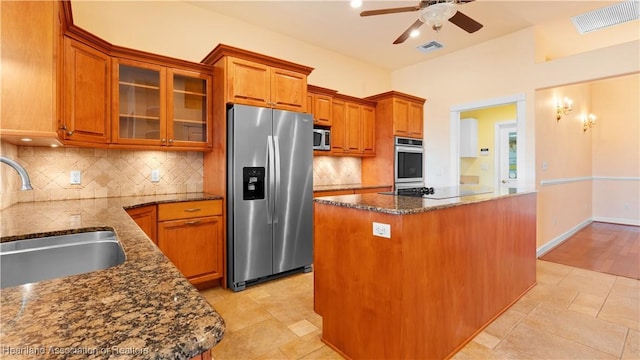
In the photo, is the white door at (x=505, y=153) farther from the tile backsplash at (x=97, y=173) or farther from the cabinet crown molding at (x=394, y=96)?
the tile backsplash at (x=97, y=173)

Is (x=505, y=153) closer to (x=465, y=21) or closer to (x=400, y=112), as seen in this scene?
(x=400, y=112)

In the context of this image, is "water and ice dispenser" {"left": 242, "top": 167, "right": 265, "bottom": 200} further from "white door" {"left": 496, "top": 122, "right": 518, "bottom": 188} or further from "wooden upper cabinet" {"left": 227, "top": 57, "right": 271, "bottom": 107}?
"white door" {"left": 496, "top": 122, "right": 518, "bottom": 188}

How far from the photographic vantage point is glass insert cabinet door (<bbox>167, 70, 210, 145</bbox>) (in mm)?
2893

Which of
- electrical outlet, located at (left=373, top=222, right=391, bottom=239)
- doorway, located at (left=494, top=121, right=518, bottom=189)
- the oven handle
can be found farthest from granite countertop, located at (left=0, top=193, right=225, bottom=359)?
doorway, located at (left=494, top=121, right=518, bottom=189)

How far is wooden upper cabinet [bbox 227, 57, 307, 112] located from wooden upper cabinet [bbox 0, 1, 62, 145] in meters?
1.34

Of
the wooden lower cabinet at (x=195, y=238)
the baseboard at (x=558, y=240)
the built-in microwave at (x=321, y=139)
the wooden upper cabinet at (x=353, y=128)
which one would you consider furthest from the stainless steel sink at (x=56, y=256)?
the baseboard at (x=558, y=240)

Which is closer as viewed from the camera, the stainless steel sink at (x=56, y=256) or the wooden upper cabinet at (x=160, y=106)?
the stainless steel sink at (x=56, y=256)

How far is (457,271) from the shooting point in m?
1.92

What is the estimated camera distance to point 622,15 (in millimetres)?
3256

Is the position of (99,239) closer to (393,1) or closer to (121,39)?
(121,39)

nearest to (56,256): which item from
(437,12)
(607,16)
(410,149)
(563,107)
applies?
(437,12)

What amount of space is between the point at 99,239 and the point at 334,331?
1.47 metres

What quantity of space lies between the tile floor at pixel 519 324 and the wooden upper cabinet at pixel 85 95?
68.7 inches

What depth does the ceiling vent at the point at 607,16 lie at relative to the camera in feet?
10.2
